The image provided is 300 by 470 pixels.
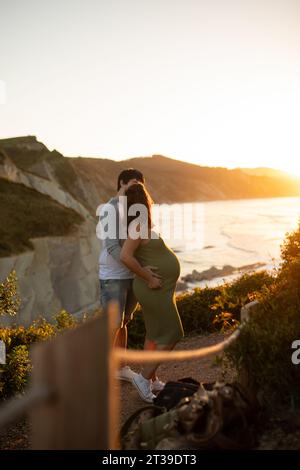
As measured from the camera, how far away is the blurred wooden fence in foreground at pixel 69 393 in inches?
75.0

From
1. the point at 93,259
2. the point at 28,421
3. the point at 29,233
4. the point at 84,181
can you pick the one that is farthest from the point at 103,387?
the point at 84,181

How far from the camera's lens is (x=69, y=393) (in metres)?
1.93

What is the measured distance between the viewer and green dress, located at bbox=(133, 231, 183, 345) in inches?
197

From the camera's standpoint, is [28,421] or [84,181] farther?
[84,181]

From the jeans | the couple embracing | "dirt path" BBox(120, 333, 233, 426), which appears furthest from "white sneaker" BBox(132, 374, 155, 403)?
the jeans

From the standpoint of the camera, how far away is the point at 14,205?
2370cm

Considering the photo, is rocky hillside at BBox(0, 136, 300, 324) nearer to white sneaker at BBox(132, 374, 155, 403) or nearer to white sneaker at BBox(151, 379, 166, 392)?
white sneaker at BBox(151, 379, 166, 392)

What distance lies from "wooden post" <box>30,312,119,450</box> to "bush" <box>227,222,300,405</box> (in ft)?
6.60

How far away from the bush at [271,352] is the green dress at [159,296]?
3.58 feet

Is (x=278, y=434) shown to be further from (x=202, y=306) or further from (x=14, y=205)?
(x=14, y=205)

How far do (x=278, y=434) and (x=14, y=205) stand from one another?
2175 cm

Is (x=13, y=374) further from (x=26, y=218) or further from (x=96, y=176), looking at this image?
(x=96, y=176)

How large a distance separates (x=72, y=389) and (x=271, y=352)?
2.18 metres
